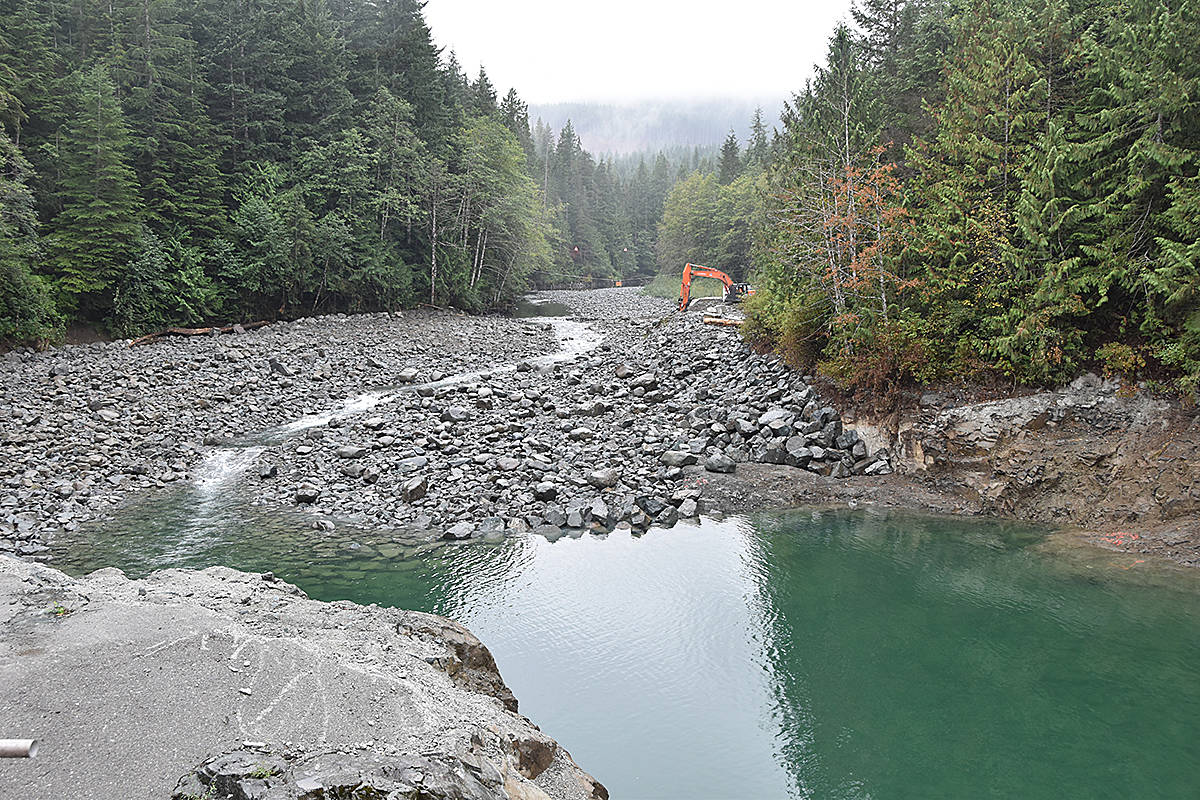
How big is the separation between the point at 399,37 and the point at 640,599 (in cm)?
4035

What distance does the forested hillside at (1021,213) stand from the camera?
11.6 m

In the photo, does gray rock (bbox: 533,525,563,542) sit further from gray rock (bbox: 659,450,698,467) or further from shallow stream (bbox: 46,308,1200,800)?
gray rock (bbox: 659,450,698,467)

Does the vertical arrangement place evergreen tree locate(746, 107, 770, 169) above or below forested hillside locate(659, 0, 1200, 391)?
above

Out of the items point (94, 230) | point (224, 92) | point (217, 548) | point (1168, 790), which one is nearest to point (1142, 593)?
point (1168, 790)

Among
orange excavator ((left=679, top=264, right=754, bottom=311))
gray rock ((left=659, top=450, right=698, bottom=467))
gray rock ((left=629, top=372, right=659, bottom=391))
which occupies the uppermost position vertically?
orange excavator ((left=679, top=264, right=754, bottom=311))

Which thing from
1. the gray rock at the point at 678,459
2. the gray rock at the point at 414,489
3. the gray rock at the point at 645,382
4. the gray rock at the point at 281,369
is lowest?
the gray rock at the point at 414,489

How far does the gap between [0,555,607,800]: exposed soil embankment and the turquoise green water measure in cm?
199

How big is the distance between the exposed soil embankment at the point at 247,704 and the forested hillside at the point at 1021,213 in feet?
39.3

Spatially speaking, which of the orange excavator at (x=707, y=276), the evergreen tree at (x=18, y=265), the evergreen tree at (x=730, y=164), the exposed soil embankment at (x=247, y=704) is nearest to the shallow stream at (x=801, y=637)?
the exposed soil embankment at (x=247, y=704)

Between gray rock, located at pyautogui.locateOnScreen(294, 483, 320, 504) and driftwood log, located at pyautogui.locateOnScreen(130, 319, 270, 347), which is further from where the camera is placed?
driftwood log, located at pyautogui.locateOnScreen(130, 319, 270, 347)

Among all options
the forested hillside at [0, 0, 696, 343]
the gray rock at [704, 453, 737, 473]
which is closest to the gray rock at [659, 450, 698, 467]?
the gray rock at [704, 453, 737, 473]

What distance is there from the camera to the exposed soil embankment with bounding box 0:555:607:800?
3.83 m

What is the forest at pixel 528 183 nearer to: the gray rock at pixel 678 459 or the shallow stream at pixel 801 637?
the gray rock at pixel 678 459

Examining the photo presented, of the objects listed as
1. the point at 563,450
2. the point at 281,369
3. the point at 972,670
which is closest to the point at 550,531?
the point at 563,450
